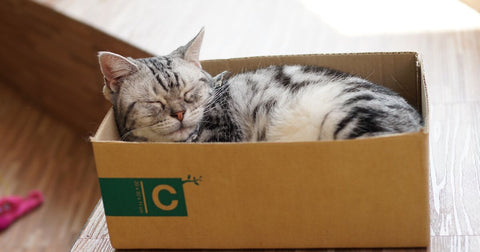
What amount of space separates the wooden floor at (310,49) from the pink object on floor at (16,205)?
0.05 m

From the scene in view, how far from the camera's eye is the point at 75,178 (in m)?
2.81

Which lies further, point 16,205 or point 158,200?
point 16,205

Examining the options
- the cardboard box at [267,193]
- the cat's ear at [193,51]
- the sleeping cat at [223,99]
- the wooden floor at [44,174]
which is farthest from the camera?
the wooden floor at [44,174]

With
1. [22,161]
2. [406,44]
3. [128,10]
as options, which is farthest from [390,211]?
[22,161]

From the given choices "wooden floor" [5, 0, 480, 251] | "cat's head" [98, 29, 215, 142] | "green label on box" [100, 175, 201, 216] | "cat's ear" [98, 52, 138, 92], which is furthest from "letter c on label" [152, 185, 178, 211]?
"wooden floor" [5, 0, 480, 251]

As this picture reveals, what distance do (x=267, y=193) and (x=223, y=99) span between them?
1.23 ft

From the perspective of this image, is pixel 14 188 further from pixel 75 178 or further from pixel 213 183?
pixel 213 183

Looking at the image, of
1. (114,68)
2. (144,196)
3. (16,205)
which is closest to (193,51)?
(114,68)

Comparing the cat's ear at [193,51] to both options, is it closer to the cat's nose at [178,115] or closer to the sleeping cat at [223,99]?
the sleeping cat at [223,99]

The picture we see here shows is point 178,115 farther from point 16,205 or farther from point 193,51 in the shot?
point 16,205

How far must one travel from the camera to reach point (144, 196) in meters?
1.11

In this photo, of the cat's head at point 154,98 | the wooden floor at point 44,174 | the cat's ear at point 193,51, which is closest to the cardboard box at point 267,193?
the cat's head at point 154,98

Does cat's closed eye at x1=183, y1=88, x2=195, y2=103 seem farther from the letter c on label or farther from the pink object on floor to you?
the pink object on floor

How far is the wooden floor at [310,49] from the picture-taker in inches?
52.3
